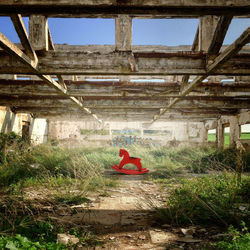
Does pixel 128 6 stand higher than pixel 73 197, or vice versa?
pixel 128 6

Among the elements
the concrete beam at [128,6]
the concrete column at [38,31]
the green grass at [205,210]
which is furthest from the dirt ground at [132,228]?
the concrete column at [38,31]

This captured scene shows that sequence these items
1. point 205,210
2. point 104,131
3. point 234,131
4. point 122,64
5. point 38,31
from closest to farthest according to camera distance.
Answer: point 205,210 → point 38,31 → point 122,64 → point 234,131 → point 104,131

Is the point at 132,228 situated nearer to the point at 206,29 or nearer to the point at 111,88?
the point at 206,29

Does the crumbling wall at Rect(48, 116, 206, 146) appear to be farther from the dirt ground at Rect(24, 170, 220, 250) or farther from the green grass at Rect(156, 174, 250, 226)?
the green grass at Rect(156, 174, 250, 226)

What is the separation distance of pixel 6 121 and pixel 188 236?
29.8 ft

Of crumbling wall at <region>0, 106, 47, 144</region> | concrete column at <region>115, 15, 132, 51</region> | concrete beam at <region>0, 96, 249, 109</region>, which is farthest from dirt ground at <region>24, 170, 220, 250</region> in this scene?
crumbling wall at <region>0, 106, 47, 144</region>

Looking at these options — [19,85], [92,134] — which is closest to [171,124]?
[92,134]

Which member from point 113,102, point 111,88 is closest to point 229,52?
point 111,88

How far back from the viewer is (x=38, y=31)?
382cm

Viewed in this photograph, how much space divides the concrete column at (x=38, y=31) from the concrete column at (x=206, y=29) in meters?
2.85

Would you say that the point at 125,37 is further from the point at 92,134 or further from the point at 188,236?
the point at 92,134

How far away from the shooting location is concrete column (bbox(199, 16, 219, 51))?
12.9 feet

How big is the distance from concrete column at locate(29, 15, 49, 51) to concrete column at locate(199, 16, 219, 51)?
2848mm

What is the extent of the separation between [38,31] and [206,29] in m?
3.05
